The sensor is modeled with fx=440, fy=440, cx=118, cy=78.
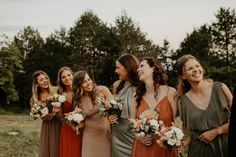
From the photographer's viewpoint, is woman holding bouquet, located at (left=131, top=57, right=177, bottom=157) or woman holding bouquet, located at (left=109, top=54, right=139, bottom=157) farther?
woman holding bouquet, located at (left=109, top=54, right=139, bottom=157)

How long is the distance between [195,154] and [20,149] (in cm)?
1039

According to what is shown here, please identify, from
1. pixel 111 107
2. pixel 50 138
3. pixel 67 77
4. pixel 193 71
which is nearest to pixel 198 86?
pixel 193 71

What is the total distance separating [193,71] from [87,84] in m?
2.88

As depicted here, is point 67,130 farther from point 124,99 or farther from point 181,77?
point 181,77

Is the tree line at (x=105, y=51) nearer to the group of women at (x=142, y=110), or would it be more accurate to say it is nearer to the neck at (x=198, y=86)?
the group of women at (x=142, y=110)

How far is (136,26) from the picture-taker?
2144 inches

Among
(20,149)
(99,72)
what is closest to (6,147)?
(20,149)

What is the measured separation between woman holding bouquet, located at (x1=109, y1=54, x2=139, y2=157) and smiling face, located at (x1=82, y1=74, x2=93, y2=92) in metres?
0.46

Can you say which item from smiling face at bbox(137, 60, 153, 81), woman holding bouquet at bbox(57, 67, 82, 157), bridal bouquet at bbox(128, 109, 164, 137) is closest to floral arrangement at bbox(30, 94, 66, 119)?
woman holding bouquet at bbox(57, 67, 82, 157)

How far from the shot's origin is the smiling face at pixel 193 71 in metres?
5.59

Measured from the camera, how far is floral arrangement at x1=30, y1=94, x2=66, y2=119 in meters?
8.34

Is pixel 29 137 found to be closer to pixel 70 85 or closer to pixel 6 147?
pixel 6 147

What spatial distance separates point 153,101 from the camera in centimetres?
616

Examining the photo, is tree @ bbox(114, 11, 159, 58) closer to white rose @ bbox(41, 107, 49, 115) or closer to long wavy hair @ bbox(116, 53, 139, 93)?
white rose @ bbox(41, 107, 49, 115)
